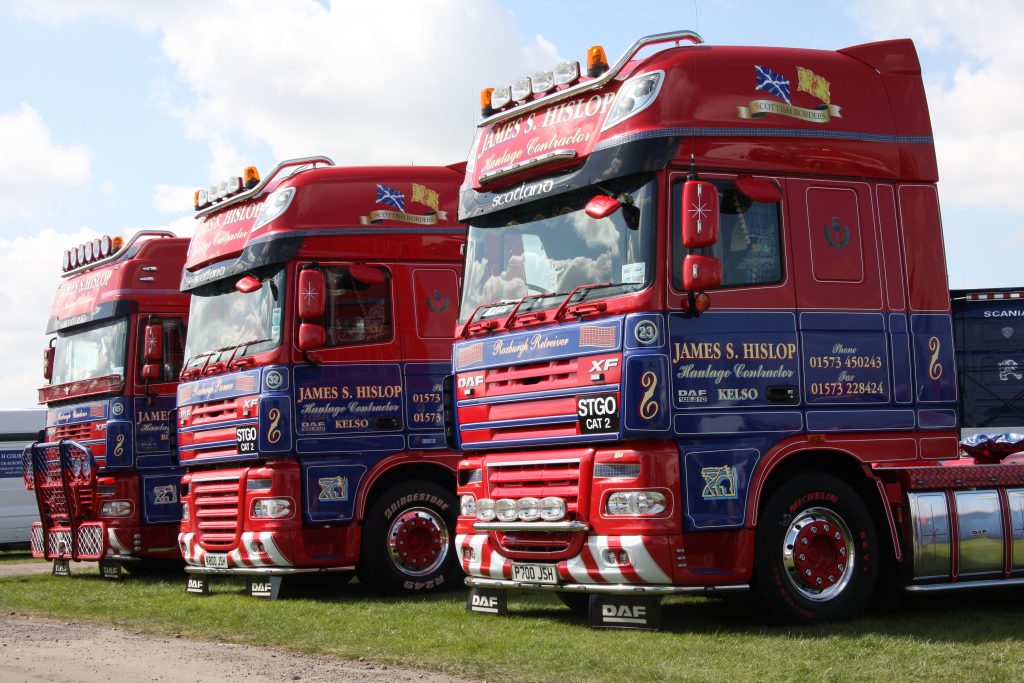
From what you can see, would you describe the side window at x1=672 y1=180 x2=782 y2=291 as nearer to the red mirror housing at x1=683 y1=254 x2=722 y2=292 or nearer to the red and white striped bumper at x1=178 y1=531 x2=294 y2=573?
the red mirror housing at x1=683 y1=254 x2=722 y2=292

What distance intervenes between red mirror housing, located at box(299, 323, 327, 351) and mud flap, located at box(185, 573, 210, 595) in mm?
3106

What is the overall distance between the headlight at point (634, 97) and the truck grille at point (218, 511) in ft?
18.9

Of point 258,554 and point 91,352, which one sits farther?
point 91,352

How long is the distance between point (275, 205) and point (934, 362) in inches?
266

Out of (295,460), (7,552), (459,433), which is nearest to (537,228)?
(459,433)

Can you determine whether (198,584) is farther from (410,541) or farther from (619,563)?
(619,563)

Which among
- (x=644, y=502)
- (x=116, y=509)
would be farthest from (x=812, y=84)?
(x=116, y=509)

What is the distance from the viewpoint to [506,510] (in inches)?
417

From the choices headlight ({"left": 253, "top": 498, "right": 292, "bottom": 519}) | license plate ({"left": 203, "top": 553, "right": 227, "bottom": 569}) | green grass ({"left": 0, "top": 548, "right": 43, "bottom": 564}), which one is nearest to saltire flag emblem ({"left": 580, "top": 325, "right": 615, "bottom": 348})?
headlight ({"left": 253, "top": 498, "right": 292, "bottom": 519})

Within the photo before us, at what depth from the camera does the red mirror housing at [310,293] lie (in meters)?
13.1

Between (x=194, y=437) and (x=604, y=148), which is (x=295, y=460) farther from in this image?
(x=604, y=148)

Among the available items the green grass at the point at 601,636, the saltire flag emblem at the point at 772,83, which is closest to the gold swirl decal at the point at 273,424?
the green grass at the point at 601,636

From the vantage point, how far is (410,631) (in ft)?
35.2

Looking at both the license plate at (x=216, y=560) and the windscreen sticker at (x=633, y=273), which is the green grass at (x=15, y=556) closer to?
the license plate at (x=216, y=560)
